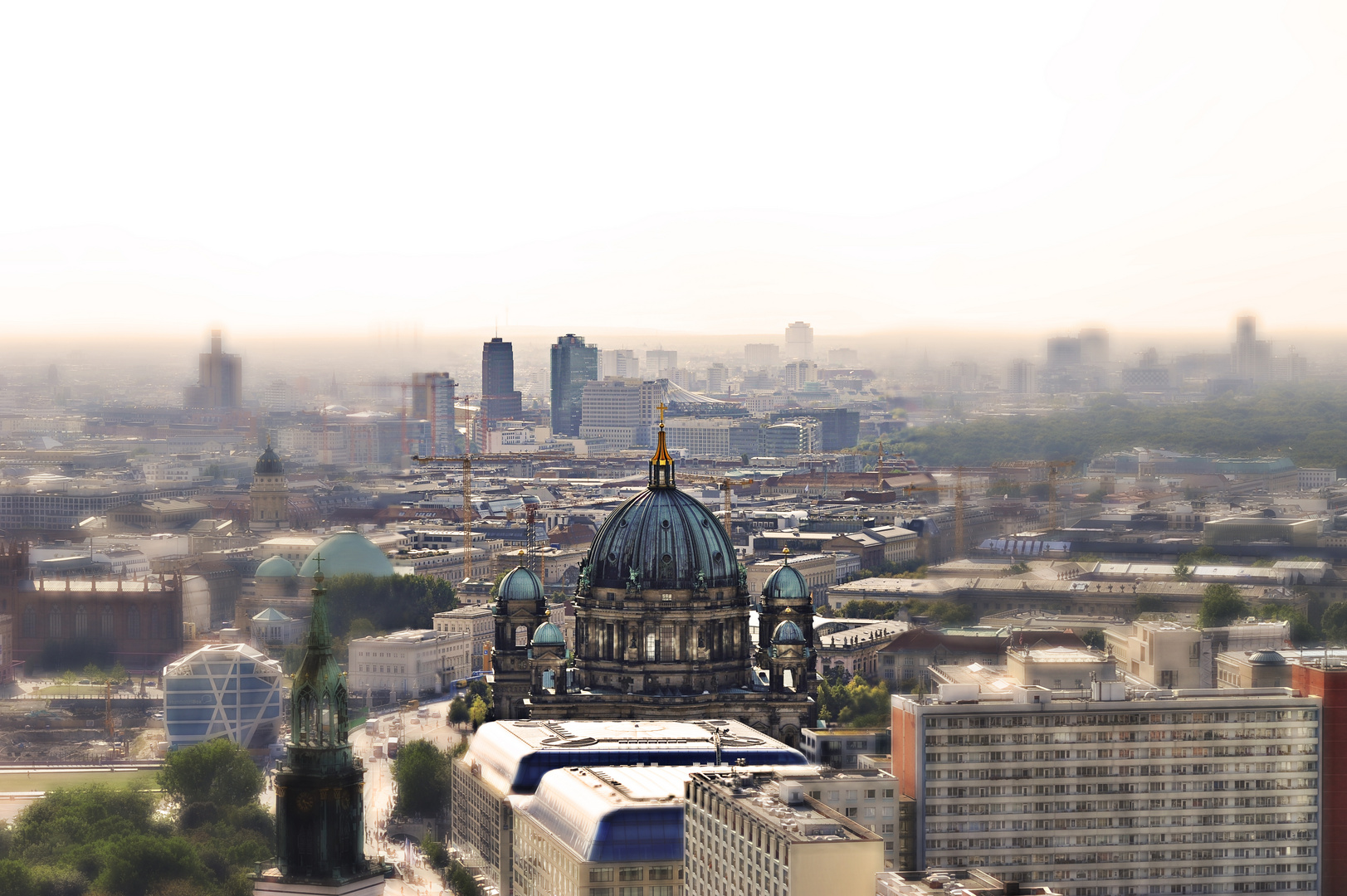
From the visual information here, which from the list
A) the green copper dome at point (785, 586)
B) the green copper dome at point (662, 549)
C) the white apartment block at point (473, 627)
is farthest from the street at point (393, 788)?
the green copper dome at point (785, 586)

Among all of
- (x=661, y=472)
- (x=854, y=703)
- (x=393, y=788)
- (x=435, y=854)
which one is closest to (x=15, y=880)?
(x=435, y=854)

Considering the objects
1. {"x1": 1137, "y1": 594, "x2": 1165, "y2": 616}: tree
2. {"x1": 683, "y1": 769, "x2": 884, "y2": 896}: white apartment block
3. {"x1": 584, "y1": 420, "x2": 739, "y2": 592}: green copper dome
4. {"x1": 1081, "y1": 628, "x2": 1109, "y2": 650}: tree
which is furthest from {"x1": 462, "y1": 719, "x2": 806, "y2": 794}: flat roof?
{"x1": 1137, "y1": 594, "x2": 1165, "y2": 616}: tree

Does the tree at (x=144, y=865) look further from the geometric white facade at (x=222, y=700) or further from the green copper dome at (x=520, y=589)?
the geometric white facade at (x=222, y=700)

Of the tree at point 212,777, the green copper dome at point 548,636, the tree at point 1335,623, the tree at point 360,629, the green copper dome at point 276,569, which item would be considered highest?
the green copper dome at point 548,636

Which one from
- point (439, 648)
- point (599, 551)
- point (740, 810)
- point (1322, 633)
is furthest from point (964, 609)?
point (740, 810)

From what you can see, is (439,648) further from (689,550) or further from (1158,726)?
(1158,726)

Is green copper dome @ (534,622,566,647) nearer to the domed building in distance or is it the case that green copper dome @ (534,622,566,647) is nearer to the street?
the domed building in distance
